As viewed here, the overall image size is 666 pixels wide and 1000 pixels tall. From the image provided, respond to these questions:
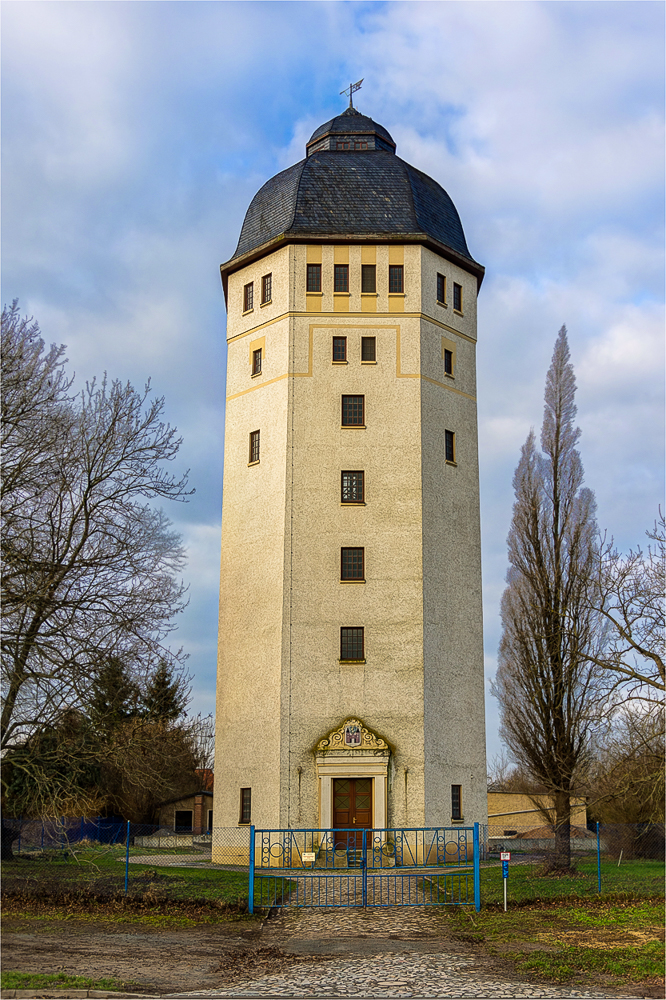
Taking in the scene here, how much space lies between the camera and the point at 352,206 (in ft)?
115

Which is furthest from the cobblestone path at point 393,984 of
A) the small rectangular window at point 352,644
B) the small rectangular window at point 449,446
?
the small rectangular window at point 449,446

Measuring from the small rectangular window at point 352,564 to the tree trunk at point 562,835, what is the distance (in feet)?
29.3

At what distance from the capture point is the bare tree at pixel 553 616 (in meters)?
27.5

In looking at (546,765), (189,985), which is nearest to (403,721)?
(546,765)

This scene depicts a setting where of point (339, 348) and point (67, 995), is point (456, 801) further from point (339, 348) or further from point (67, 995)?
point (67, 995)

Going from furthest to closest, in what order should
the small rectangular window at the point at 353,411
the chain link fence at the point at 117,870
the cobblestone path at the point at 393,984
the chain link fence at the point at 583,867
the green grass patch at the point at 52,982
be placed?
the small rectangular window at the point at 353,411 → the chain link fence at the point at 583,867 → the chain link fence at the point at 117,870 → the cobblestone path at the point at 393,984 → the green grass patch at the point at 52,982

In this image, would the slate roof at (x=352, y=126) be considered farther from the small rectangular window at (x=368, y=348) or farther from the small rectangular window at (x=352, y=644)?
the small rectangular window at (x=352, y=644)

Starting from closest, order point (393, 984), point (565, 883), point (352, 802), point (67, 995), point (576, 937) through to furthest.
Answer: point (67, 995), point (393, 984), point (576, 937), point (565, 883), point (352, 802)

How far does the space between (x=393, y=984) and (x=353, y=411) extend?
22.1 m

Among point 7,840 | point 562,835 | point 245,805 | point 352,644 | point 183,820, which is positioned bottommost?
point 183,820

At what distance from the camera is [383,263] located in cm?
3403

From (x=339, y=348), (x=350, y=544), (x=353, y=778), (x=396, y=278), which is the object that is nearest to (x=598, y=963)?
(x=353, y=778)

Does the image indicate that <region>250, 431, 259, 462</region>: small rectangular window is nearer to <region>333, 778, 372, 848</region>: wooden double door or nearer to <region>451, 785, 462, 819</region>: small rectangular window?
<region>333, 778, 372, 848</region>: wooden double door

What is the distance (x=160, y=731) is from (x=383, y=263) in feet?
70.8
